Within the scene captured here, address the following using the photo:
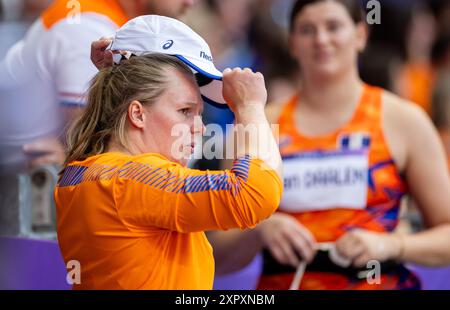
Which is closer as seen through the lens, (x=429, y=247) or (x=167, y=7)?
(x=167, y=7)

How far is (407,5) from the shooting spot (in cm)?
629

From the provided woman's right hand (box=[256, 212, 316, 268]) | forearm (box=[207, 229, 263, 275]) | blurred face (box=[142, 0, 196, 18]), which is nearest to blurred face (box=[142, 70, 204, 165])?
blurred face (box=[142, 0, 196, 18])

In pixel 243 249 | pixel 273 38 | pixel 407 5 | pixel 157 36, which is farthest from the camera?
pixel 407 5

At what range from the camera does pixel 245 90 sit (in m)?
2.12

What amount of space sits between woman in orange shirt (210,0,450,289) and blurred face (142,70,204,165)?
1.14 meters

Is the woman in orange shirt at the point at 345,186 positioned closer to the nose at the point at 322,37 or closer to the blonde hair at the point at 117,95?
the nose at the point at 322,37

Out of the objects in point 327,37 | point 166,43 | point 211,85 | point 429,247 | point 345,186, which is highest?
point 327,37

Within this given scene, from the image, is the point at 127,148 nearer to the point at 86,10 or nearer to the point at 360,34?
the point at 86,10

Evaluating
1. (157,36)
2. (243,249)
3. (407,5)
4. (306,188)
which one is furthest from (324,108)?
(407,5)

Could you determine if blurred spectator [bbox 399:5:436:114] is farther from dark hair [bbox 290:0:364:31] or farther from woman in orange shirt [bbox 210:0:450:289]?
woman in orange shirt [bbox 210:0:450:289]

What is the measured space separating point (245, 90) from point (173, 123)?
0.19 metres

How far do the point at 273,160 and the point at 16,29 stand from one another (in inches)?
77.4

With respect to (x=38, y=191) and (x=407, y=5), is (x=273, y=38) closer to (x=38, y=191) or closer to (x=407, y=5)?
(x=407, y=5)

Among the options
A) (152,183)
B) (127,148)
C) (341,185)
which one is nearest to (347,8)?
(341,185)
